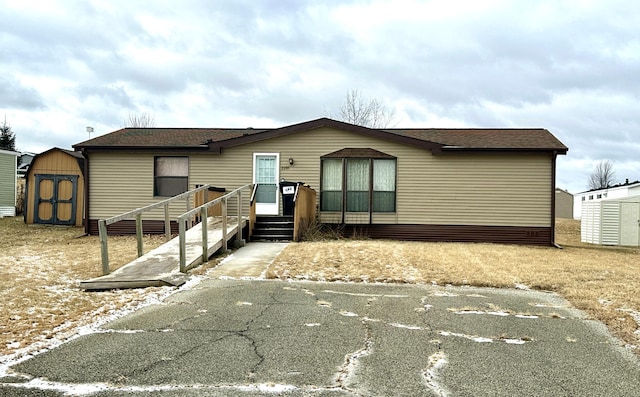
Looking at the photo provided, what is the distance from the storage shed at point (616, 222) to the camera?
17500 mm

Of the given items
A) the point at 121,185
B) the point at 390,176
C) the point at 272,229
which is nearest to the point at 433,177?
the point at 390,176

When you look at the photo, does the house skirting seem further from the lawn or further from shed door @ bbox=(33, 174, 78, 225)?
shed door @ bbox=(33, 174, 78, 225)

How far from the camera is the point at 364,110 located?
1368 inches

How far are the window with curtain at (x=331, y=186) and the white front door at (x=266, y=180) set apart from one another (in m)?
1.39

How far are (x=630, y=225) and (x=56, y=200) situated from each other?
68.2ft

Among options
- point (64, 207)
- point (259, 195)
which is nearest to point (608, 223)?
point (259, 195)

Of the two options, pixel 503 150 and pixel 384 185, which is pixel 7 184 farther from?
pixel 503 150

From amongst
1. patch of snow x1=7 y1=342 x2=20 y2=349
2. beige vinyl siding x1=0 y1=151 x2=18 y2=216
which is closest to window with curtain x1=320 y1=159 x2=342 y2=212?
patch of snow x1=7 y1=342 x2=20 y2=349

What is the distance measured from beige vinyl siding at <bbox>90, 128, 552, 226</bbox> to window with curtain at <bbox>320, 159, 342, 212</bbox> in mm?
222

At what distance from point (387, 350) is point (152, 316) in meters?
2.75

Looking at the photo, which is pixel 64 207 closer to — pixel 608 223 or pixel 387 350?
pixel 387 350

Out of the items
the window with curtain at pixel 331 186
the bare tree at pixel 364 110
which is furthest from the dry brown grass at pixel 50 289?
the bare tree at pixel 364 110

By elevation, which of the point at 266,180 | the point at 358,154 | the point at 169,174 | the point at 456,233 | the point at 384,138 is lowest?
the point at 456,233

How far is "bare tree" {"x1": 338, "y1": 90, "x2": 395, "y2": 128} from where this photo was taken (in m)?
34.7
